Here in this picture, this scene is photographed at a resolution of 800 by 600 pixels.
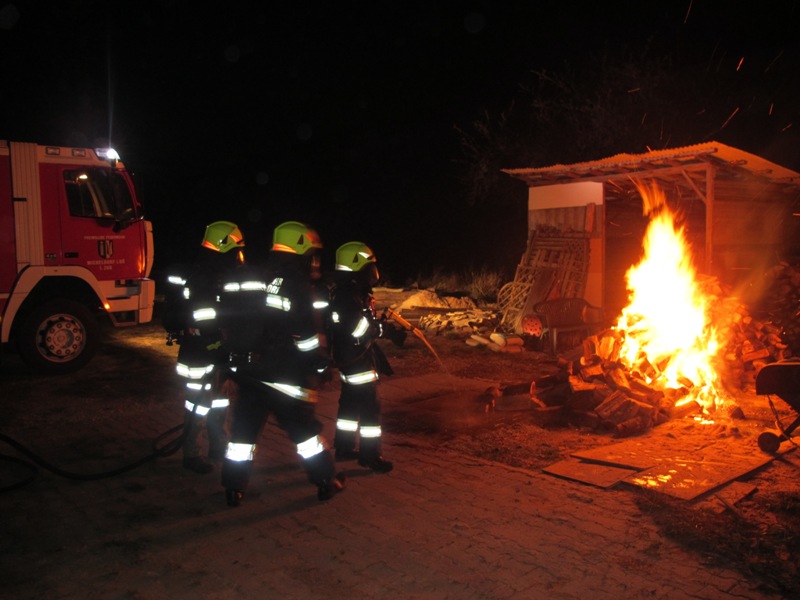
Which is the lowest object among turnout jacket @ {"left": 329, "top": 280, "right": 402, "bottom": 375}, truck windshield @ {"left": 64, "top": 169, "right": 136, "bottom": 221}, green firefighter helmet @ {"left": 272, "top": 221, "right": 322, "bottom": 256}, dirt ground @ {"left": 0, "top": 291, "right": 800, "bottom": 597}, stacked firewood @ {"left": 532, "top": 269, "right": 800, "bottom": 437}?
dirt ground @ {"left": 0, "top": 291, "right": 800, "bottom": 597}

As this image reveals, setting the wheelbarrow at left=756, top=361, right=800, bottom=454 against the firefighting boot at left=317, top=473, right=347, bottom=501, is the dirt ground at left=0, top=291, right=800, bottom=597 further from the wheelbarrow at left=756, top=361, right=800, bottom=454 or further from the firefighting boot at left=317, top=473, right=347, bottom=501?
the firefighting boot at left=317, top=473, right=347, bottom=501

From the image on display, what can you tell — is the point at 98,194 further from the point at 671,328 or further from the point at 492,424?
the point at 671,328

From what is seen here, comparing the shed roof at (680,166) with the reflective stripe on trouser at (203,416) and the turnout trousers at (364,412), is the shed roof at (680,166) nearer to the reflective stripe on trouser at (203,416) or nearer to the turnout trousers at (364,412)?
the turnout trousers at (364,412)

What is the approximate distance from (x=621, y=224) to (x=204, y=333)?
32.2ft

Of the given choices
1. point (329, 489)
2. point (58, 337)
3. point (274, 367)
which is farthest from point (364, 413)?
point (58, 337)

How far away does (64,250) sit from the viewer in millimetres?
9867

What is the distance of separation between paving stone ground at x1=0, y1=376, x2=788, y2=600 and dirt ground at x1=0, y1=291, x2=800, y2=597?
0.28 metres

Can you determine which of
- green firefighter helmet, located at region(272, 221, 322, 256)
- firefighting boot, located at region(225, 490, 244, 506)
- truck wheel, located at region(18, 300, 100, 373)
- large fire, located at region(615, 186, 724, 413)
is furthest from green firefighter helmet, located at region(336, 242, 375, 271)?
truck wheel, located at region(18, 300, 100, 373)

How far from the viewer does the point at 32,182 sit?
966 centimetres

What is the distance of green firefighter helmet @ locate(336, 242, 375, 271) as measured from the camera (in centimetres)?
565

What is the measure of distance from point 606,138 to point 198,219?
25.2m

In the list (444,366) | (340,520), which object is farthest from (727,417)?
(340,520)

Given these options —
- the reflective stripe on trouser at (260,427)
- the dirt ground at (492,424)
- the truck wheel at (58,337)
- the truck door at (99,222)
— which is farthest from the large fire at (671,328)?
the truck wheel at (58,337)

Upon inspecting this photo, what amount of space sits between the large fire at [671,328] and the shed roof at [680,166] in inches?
44.6
